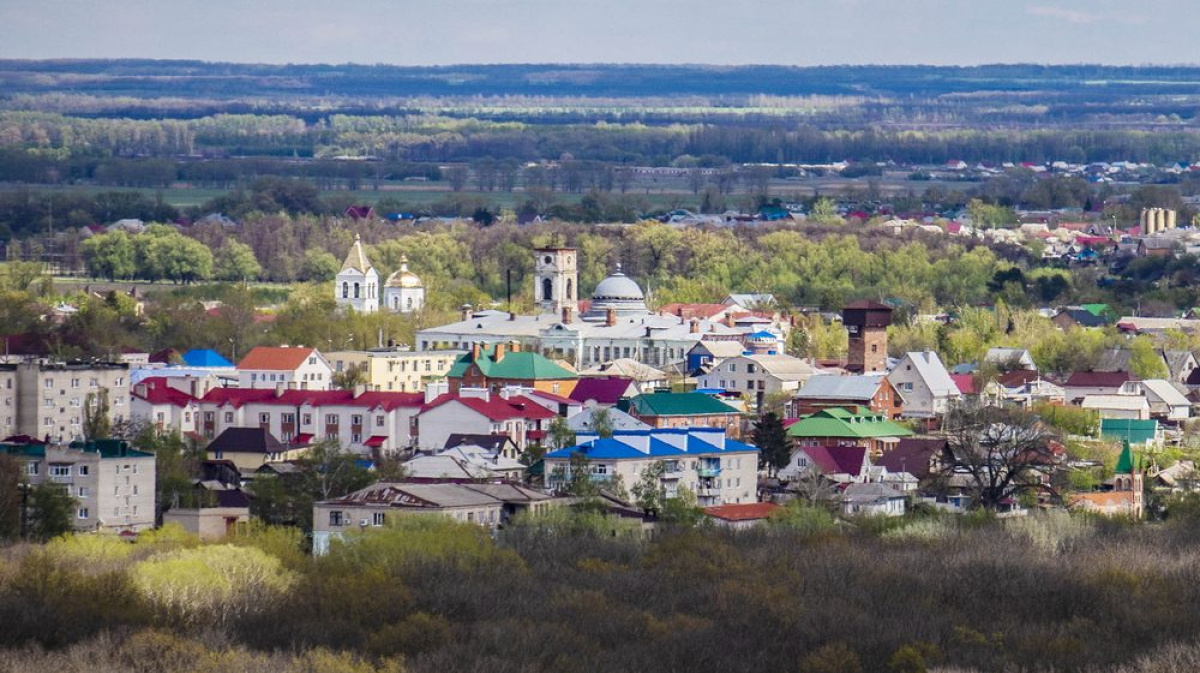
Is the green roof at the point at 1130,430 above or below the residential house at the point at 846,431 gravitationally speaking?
below

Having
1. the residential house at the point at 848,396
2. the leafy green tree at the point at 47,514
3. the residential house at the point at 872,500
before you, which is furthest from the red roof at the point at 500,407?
the leafy green tree at the point at 47,514

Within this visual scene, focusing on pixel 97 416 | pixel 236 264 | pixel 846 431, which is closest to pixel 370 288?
pixel 236 264

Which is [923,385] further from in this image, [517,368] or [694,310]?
[694,310]

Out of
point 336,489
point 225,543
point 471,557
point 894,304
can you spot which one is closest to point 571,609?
point 471,557

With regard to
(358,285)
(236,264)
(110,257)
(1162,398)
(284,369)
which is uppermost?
(284,369)

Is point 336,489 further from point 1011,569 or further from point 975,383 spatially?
point 975,383

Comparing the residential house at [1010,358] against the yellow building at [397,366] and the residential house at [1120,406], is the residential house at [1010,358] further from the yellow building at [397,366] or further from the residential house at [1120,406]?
the yellow building at [397,366]
